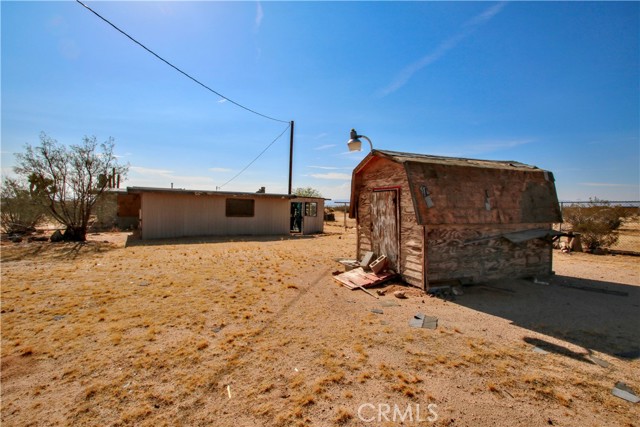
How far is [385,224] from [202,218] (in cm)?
1201

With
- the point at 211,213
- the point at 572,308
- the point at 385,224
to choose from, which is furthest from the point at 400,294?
the point at 211,213

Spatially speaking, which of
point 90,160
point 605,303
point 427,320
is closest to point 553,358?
point 427,320

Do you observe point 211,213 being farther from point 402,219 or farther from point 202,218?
point 402,219

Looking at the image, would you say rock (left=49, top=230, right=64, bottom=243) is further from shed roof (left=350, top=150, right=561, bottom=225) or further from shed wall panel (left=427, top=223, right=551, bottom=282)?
shed wall panel (left=427, top=223, right=551, bottom=282)

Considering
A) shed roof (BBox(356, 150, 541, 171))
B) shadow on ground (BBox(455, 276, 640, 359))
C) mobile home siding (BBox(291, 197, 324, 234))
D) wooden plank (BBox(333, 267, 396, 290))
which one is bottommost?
shadow on ground (BBox(455, 276, 640, 359))

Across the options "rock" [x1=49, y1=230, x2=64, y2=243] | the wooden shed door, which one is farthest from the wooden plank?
"rock" [x1=49, y1=230, x2=64, y2=243]

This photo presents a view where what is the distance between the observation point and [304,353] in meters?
3.63

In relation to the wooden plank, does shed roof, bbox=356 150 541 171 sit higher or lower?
higher

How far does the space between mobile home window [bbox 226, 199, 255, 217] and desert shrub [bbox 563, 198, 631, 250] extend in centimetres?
1610

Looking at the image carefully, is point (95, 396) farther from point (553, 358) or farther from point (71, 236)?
point (71, 236)

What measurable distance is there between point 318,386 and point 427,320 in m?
2.58

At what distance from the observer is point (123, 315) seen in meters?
4.75

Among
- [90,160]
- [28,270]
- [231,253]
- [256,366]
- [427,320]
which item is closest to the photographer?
[256,366]

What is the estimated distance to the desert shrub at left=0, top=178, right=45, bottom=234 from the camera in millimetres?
13922
